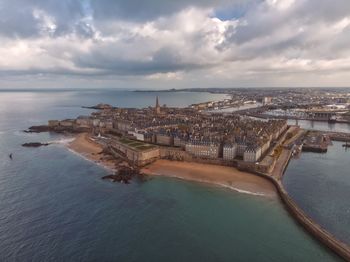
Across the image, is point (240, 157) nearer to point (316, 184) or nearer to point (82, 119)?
point (316, 184)

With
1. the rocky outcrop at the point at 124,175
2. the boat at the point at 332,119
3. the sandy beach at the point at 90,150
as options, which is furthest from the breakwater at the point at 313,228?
the boat at the point at 332,119

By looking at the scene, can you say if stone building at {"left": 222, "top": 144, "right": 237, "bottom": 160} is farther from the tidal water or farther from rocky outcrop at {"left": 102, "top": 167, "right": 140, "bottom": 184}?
the tidal water

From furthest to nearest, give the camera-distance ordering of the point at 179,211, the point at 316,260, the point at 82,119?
1. the point at 82,119
2. the point at 179,211
3. the point at 316,260

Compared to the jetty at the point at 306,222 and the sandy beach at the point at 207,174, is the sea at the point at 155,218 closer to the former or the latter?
the jetty at the point at 306,222

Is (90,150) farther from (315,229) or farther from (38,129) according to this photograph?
(315,229)

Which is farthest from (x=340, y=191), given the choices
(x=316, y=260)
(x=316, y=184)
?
(x=316, y=260)
